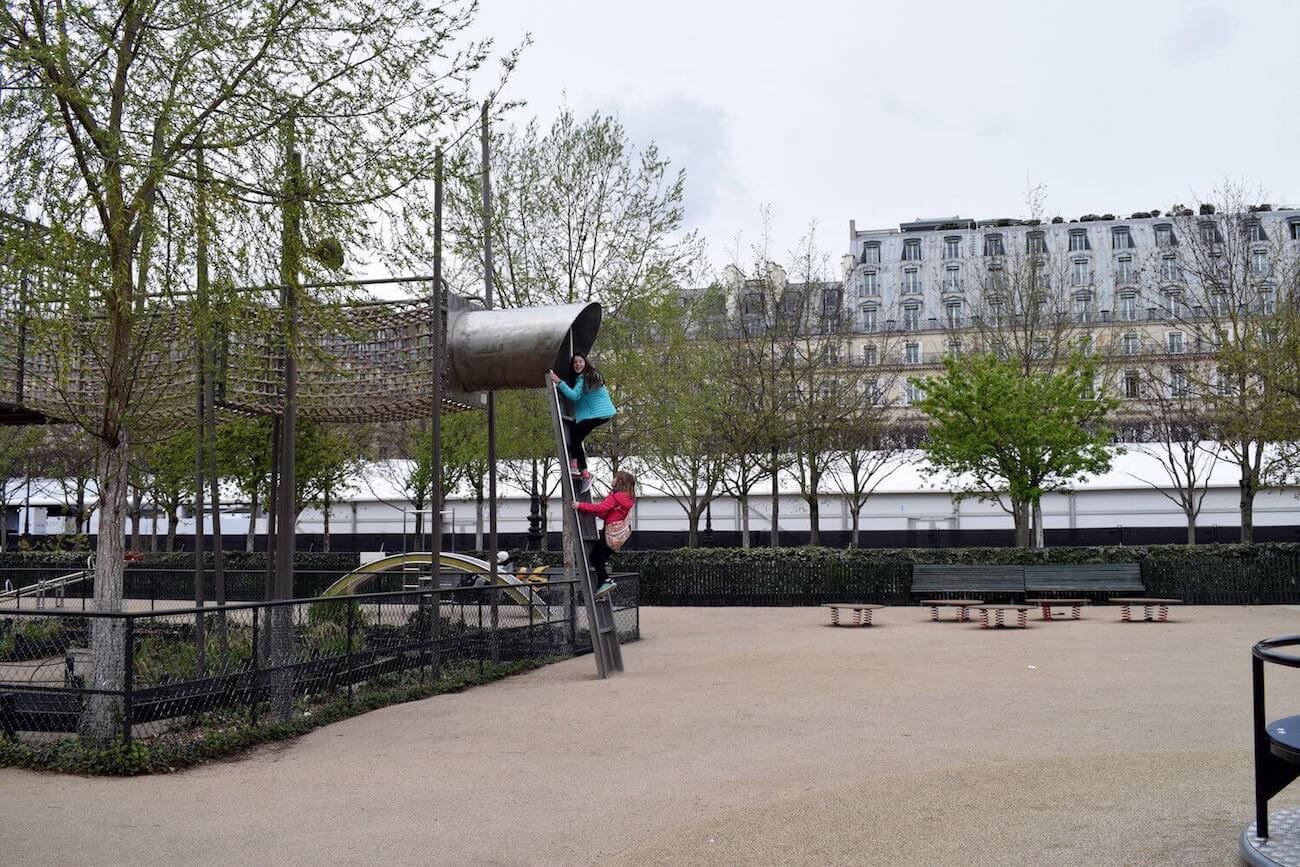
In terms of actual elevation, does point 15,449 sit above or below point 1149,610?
above

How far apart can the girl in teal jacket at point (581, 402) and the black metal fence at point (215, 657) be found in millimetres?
1823

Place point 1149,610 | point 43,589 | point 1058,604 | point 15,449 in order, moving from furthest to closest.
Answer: point 15,449 → point 43,589 → point 1058,604 → point 1149,610

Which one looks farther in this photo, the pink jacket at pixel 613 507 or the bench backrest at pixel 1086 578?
the bench backrest at pixel 1086 578

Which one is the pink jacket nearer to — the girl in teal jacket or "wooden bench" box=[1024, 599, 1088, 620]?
the girl in teal jacket

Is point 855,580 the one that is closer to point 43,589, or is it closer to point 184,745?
point 43,589

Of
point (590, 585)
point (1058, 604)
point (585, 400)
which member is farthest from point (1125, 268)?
point (590, 585)

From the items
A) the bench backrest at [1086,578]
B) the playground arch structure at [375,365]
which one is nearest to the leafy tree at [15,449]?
the playground arch structure at [375,365]

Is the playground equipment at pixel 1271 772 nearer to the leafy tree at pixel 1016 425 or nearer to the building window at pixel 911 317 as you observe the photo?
the leafy tree at pixel 1016 425

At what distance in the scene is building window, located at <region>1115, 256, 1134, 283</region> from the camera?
63.7m

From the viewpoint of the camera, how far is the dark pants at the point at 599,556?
1271cm

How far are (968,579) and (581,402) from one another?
12436 mm

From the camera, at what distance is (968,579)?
22391mm

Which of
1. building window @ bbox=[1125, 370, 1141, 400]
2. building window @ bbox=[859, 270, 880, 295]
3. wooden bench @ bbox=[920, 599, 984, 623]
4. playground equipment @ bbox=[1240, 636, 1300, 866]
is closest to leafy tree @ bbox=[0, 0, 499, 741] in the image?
playground equipment @ bbox=[1240, 636, 1300, 866]

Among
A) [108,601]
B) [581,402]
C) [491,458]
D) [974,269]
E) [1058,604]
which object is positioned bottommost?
[1058,604]
